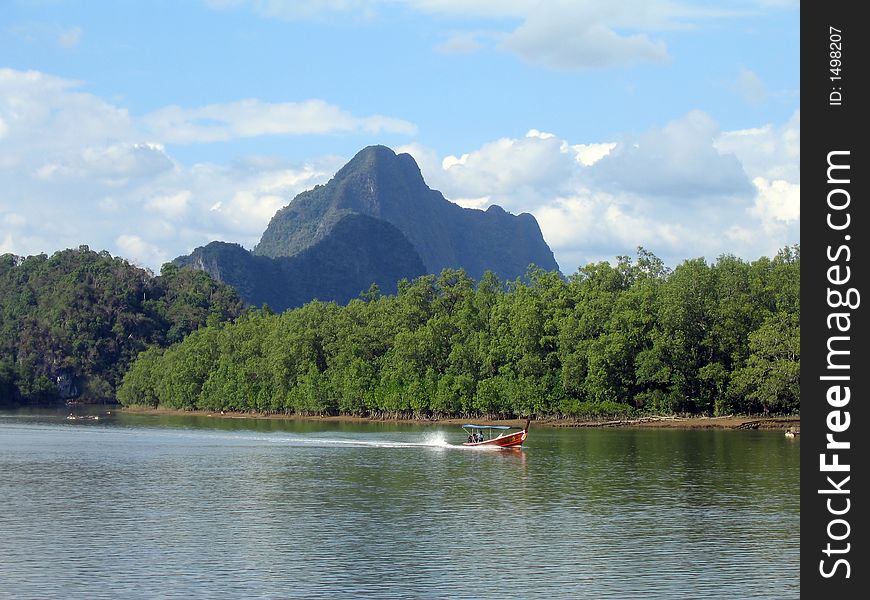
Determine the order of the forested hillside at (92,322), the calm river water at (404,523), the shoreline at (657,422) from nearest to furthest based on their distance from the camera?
the calm river water at (404,523) → the shoreline at (657,422) → the forested hillside at (92,322)

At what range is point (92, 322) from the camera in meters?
185

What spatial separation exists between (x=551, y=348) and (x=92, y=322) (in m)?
104

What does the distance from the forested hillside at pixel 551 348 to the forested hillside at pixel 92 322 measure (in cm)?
5008

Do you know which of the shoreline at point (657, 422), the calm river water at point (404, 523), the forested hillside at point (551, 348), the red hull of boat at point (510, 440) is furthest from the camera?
the forested hillside at point (551, 348)

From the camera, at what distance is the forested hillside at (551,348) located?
305 feet

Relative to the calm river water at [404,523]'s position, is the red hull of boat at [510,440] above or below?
above

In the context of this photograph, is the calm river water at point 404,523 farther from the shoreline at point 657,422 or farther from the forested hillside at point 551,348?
the forested hillside at point 551,348

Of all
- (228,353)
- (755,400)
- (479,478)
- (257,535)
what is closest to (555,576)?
(257,535)

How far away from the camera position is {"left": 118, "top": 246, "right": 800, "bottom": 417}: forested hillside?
92.9m

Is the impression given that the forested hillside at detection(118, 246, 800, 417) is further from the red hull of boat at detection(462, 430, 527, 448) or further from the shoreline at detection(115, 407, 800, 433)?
the red hull of boat at detection(462, 430, 527, 448)
